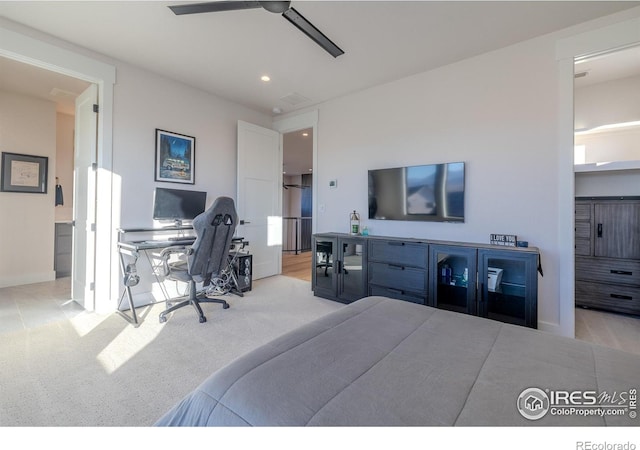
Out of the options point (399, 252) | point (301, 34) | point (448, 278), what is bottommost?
point (448, 278)

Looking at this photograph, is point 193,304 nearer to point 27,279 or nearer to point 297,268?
point 297,268

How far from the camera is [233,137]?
14.0 feet

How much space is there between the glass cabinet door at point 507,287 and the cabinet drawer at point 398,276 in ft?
1.78

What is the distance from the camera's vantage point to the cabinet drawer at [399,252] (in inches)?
113

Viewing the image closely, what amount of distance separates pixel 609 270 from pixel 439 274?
1.98m

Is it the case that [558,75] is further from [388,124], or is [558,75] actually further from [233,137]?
[233,137]

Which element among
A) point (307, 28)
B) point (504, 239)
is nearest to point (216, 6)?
point (307, 28)

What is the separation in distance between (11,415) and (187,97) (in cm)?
351

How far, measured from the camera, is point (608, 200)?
3.08 metres

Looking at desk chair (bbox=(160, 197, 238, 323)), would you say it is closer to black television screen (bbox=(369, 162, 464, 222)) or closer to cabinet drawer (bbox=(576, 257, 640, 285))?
black television screen (bbox=(369, 162, 464, 222))

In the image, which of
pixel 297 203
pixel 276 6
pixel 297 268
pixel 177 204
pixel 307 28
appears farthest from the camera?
pixel 297 203

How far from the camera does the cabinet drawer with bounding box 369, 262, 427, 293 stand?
9.43 feet

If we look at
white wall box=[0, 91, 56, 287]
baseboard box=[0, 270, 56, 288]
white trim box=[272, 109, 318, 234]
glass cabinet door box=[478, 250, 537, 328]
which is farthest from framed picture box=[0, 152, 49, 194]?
glass cabinet door box=[478, 250, 537, 328]
